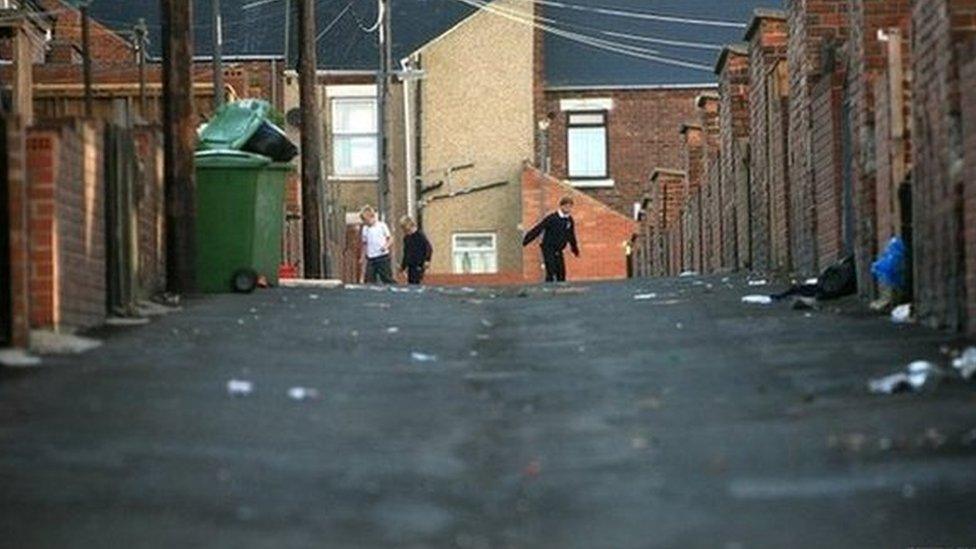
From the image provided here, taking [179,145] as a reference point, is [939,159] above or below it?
below

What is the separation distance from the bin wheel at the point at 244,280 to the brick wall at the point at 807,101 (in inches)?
212

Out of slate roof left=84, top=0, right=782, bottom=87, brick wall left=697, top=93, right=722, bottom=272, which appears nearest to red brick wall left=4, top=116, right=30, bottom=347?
brick wall left=697, top=93, right=722, bottom=272

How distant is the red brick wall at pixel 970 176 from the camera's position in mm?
15953

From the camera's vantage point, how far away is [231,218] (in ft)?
80.9

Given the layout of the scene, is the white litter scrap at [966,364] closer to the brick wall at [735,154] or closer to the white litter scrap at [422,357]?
the white litter scrap at [422,357]

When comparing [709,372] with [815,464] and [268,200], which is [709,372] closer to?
[815,464]

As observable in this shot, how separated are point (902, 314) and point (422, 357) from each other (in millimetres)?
4097

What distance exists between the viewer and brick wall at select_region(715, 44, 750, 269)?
32.7m

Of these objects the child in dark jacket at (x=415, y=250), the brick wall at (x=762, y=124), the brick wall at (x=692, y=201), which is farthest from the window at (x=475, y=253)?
the brick wall at (x=762, y=124)

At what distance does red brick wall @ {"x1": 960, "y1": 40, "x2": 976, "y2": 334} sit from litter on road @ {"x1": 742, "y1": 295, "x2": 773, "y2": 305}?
17.1 feet

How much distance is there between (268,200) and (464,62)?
34710 millimetres

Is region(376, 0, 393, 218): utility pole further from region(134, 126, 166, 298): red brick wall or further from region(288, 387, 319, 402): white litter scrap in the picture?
region(288, 387, 319, 402): white litter scrap

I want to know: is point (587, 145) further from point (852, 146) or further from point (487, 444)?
point (487, 444)

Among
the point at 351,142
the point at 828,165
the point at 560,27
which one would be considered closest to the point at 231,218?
the point at 828,165
